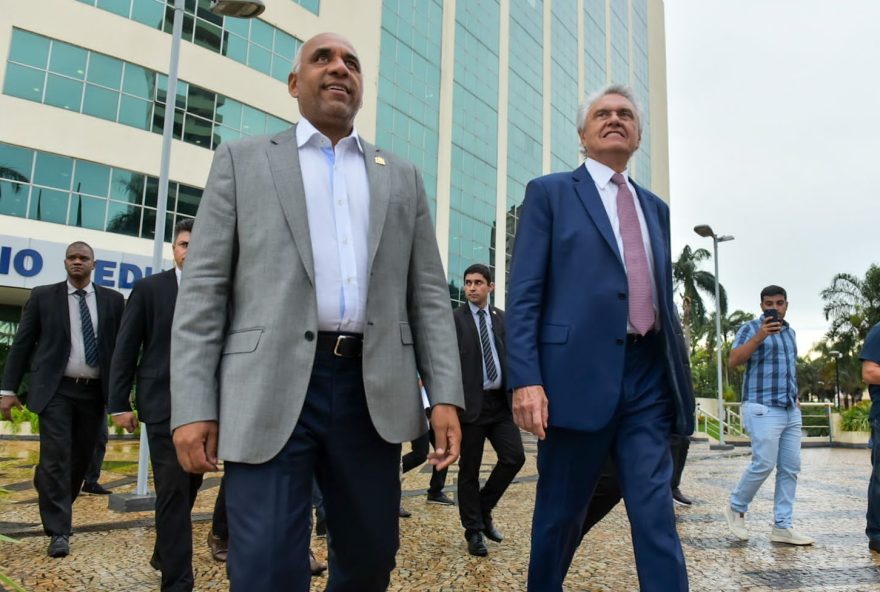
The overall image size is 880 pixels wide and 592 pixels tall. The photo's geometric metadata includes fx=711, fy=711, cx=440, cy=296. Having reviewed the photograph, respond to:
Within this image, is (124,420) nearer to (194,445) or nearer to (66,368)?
(66,368)

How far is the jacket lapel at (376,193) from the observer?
2246 mm

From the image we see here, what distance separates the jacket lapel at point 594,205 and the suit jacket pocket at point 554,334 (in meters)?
0.35

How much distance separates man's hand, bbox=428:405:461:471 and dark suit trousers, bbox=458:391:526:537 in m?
2.97

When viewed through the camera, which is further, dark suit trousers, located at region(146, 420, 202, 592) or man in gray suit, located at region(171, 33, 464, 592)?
dark suit trousers, located at region(146, 420, 202, 592)

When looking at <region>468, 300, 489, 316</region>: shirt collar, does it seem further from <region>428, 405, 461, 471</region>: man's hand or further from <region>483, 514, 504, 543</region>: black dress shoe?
<region>428, 405, 461, 471</region>: man's hand

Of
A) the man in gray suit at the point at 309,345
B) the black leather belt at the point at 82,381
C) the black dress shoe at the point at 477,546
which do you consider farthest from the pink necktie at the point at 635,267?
the black leather belt at the point at 82,381

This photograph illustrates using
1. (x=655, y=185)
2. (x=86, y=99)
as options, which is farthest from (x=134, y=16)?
(x=655, y=185)

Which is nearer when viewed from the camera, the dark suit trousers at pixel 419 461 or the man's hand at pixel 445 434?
the man's hand at pixel 445 434

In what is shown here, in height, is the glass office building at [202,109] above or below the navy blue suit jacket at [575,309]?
above

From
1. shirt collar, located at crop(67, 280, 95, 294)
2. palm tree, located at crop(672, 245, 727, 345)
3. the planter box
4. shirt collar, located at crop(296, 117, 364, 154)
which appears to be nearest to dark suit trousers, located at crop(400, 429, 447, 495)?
shirt collar, located at crop(67, 280, 95, 294)

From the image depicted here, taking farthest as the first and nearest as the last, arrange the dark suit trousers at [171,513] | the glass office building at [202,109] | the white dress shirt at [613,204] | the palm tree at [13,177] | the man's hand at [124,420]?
the glass office building at [202,109], the palm tree at [13,177], the man's hand at [124,420], the dark suit trousers at [171,513], the white dress shirt at [613,204]

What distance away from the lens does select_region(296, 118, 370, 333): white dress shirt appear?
7.11 feet

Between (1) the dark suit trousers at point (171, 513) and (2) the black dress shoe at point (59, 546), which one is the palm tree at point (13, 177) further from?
(1) the dark suit trousers at point (171, 513)

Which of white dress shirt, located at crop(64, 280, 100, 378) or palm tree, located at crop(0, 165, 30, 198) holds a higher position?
palm tree, located at crop(0, 165, 30, 198)
